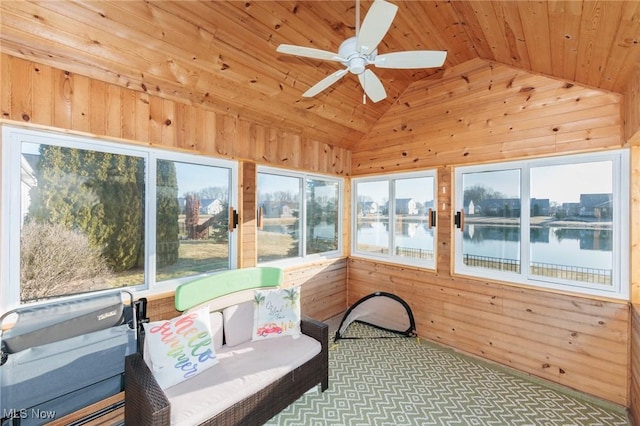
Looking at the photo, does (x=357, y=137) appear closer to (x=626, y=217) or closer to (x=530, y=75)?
(x=530, y=75)

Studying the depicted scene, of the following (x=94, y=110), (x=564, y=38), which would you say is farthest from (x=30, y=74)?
(x=564, y=38)

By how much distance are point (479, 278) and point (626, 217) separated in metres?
1.37

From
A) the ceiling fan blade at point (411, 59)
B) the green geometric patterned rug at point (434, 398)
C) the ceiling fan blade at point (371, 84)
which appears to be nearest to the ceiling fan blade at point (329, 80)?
the ceiling fan blade at point (371, 84)

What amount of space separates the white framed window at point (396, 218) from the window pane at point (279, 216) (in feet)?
3.65

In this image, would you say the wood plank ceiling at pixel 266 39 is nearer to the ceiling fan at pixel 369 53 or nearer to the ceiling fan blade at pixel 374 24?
the ceiling fan at pixel 369 53

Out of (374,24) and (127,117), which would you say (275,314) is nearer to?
(127,117)

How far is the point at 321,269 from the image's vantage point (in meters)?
4.20

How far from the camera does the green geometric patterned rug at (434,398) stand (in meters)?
2.31

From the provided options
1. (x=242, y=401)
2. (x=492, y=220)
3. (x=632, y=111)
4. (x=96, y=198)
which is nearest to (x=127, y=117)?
(x=96, y=198)

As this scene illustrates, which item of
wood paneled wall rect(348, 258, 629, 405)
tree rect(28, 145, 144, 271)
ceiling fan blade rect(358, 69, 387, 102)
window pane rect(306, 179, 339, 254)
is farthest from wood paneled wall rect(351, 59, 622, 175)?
tree rect(28, 145, 144, 271)

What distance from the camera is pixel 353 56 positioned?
5.57 feet

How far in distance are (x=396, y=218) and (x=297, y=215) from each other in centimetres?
149

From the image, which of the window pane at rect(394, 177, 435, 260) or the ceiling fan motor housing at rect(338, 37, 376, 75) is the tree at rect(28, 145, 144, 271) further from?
the window pane at rect(394, 177, 435, 260)

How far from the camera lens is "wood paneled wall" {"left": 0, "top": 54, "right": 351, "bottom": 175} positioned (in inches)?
75.9
